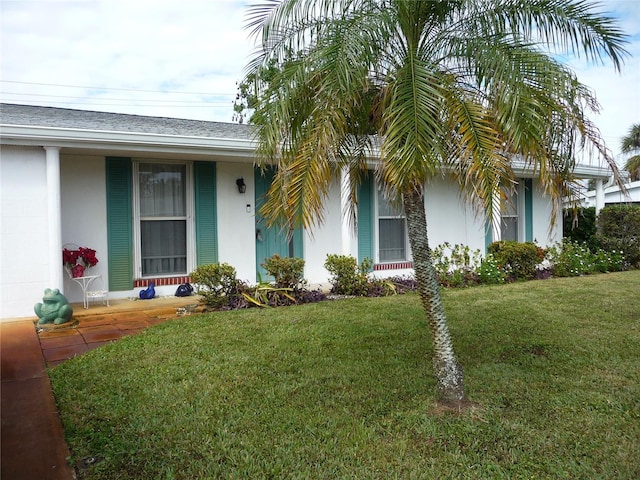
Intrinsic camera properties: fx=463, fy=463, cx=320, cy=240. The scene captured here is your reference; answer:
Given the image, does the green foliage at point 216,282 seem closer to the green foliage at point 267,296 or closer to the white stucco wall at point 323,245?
the green foliage at point 267,296

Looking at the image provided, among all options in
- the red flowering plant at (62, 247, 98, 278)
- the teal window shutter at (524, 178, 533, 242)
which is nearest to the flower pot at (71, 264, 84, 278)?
the red flowering plant at (62, 247, 98, 278)

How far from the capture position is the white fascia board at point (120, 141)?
609cm

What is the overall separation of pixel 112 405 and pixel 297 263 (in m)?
4.18

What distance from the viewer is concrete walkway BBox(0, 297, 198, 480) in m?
2.71

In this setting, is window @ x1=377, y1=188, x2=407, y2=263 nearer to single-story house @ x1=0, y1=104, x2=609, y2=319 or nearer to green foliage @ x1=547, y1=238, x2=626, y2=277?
single-story house @ x1=0, y1=104, x2=609, y2=319

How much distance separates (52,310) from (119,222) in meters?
2.00

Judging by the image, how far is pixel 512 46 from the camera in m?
3.38

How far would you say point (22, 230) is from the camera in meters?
6.41

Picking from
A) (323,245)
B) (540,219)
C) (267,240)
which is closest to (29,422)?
(267,240)

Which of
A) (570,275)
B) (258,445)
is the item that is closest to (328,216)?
(570,275)

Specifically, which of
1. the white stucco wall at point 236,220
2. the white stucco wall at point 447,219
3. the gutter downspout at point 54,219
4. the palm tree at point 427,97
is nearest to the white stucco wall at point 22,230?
the gutter downspout at point 54,219

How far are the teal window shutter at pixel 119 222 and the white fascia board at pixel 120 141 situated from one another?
0.77 metres

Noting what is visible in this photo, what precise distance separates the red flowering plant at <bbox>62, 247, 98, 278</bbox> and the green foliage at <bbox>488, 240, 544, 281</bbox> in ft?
24.3

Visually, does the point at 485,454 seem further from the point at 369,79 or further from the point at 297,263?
the point at 297,263
